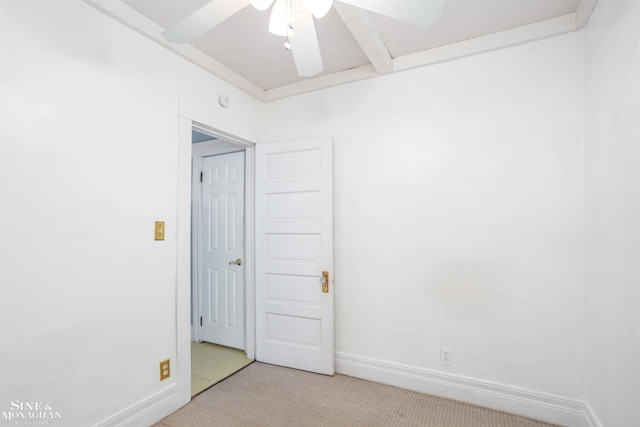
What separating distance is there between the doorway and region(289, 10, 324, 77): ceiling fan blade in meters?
1.71

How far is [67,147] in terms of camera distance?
1.59 metres

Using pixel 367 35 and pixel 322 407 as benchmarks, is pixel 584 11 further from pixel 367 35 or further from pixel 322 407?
pixel 322 407

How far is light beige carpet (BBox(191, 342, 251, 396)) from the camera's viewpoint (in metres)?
2.52

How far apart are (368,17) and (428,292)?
6.38 feet

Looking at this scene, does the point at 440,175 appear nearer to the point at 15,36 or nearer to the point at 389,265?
the point at 389,265

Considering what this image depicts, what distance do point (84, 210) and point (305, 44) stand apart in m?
1.46

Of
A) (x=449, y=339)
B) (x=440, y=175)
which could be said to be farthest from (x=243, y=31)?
(x=449, y=339)

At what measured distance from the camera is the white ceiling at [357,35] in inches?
73.6

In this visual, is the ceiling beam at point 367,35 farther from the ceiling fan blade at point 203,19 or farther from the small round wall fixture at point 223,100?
the small round wall fixture at point 223,100

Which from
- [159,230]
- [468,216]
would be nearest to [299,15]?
[159,230]

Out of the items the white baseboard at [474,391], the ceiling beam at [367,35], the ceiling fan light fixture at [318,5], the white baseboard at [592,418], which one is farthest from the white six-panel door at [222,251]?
the white baseboard at [592,418]

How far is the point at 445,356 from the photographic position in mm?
2266

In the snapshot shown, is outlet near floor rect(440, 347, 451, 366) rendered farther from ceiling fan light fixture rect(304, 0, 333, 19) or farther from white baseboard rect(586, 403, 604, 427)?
ceiling fan light fixture rect(304, 0, 333, 19)

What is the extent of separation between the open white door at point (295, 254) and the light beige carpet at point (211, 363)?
0.83ft
